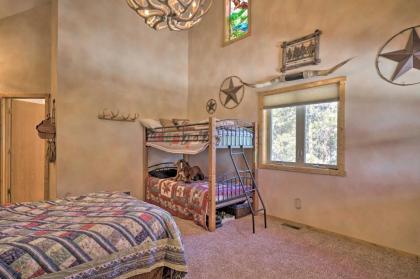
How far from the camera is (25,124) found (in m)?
4.43

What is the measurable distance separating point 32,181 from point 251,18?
4984 millimetres

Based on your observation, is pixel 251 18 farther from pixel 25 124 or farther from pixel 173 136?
pixel 25 124

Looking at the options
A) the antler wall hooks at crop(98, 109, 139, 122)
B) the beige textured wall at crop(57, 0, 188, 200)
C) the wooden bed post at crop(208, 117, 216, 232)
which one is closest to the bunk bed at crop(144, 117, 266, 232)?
the wooden bed post at crop(208, 117, 216, 232)

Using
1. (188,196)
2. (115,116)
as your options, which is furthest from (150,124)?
(188,196)

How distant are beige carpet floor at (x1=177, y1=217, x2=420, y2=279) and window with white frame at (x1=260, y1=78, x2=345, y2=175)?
3.01ft

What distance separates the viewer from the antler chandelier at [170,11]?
6.11 feet

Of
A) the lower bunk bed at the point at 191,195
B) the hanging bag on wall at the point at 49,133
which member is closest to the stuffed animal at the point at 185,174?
the lower bunk bed at the point at 191,195

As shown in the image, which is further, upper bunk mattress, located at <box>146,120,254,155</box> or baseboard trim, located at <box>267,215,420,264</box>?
upper bunk mattress, located at <box>146,120,254,155</box>

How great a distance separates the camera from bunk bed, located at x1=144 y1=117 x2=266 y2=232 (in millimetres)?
3289

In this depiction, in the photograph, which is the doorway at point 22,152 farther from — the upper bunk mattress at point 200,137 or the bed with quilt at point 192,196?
the upper bunk mattress at point 200,137

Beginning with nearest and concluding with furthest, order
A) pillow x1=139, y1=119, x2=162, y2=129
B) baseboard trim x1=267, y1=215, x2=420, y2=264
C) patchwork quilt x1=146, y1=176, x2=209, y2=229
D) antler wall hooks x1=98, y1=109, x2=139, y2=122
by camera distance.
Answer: baseboard trim x1=267, y1=215, x2=420, y2=264 < patchwork quilt x1=146, y1=176, x2=209, y2=229 < antler wall hooks x1=98, y1=109, x2=139, y2=122 < pillow x1=139, y1=119, x2=162, y2=129

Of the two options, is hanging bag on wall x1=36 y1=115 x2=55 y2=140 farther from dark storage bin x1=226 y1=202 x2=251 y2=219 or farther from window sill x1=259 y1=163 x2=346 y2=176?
window sill x1=259 y1=163 x2=346 y2=176

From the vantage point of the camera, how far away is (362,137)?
2891 mm

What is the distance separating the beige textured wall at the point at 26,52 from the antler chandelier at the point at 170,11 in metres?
3.18
